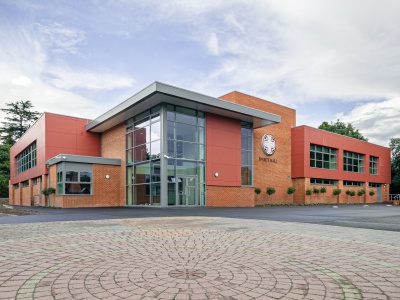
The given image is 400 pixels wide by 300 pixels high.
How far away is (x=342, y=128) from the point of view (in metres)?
58.8

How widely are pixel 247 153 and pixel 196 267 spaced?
2365 centimetres

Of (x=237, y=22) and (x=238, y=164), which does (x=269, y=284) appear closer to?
(x=237, y=22)

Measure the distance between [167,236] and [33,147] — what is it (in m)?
29.5

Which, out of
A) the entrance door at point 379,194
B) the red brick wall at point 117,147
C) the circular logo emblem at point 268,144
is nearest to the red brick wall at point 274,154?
the circular logo emblem at point 268,144

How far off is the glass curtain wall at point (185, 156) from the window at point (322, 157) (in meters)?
16.8

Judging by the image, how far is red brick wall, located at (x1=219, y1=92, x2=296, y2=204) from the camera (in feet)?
94.8

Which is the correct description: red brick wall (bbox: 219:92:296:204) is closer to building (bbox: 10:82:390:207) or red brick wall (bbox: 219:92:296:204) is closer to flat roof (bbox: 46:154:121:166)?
building (bbox: 10:82:390:207)

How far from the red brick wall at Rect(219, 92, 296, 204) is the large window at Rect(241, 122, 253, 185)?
110cm

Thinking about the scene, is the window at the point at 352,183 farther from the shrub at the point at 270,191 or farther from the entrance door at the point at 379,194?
the shrub at the point at 270,191

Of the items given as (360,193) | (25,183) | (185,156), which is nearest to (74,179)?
(185,156)

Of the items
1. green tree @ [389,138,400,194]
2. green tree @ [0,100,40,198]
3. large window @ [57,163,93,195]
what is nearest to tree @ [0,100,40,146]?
green tree @ [0,100,40,198]

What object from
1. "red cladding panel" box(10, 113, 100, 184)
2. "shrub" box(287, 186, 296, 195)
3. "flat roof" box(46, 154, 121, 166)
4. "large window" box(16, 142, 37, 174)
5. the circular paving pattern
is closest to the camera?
the circular paving pattern

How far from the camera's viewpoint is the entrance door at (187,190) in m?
21.6

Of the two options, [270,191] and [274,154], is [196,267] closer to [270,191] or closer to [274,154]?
[270,191]
